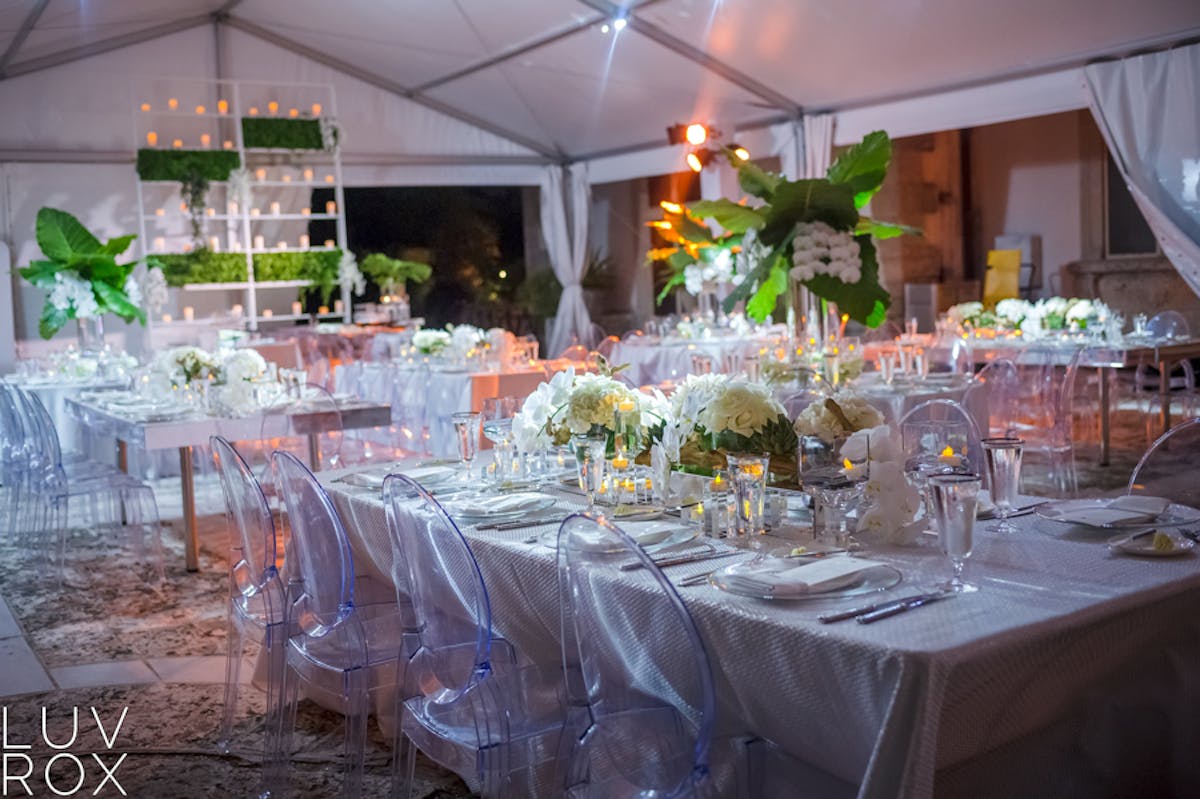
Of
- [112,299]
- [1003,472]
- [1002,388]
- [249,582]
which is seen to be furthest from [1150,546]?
[112,299]

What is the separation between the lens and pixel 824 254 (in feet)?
14.8

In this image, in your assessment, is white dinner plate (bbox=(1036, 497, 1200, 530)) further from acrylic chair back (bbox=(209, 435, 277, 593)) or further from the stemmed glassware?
acrylic chair back (bbox=(209, 435, 277, 593))

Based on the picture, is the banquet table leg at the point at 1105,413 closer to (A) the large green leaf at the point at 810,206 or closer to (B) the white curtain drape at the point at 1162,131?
(B) the white curtain drape at the point at 1162,131

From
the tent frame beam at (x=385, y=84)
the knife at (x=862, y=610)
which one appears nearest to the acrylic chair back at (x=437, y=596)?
the knife at (x=862, y=610)

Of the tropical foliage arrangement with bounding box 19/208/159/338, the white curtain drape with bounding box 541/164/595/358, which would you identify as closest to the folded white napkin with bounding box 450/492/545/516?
the tropical foliage arrangement with bounding box 19/208/159/338

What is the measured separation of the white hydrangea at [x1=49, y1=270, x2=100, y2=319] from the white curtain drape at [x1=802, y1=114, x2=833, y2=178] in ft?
19.5

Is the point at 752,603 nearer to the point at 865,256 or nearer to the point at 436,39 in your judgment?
the point at 865,256

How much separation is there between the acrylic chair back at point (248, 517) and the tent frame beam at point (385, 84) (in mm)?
9694

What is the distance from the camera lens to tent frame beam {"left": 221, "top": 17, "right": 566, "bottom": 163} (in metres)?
12.5

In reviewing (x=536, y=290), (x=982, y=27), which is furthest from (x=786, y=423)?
(x=536, y=290)

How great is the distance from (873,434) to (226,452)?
1.91m

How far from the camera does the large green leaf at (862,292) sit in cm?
453

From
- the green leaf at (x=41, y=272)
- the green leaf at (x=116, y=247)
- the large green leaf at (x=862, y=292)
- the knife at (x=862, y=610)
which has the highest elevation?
the green leaf at (x=116, y=247)

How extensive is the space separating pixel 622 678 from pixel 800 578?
16.2 inches
